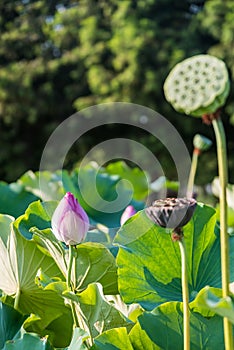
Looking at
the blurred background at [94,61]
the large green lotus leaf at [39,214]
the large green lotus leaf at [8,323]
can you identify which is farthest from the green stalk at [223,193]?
the blurred background at [94,61]

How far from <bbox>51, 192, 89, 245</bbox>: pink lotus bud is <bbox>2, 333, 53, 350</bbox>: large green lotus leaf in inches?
3.4

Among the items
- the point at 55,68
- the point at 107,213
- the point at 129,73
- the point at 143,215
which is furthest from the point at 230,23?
the point at 143,215

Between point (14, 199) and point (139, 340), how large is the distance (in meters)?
0.69

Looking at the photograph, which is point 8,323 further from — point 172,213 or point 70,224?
point 172,213

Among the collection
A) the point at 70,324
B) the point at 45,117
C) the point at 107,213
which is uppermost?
the point at 70,324

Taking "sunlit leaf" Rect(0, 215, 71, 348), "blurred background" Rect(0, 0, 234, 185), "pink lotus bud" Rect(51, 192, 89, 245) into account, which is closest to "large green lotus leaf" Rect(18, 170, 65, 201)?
"sunlit leaf" Rect(0, 215, 71, 348)

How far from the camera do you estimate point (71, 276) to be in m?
0.65

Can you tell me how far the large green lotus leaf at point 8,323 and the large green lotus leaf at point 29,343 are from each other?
65mm

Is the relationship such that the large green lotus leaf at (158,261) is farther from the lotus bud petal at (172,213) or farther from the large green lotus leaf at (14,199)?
the large green lotus leaf at (14,199)

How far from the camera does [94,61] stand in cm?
945

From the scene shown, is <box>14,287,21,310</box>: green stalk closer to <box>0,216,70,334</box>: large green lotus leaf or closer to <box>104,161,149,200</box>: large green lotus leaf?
<box>0,216,70,334</box>: large green lotus leaf

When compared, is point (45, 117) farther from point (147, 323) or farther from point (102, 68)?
point (147, 323)

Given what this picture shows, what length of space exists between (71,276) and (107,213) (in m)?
0.66

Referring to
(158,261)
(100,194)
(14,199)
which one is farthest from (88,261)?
(100,194)
